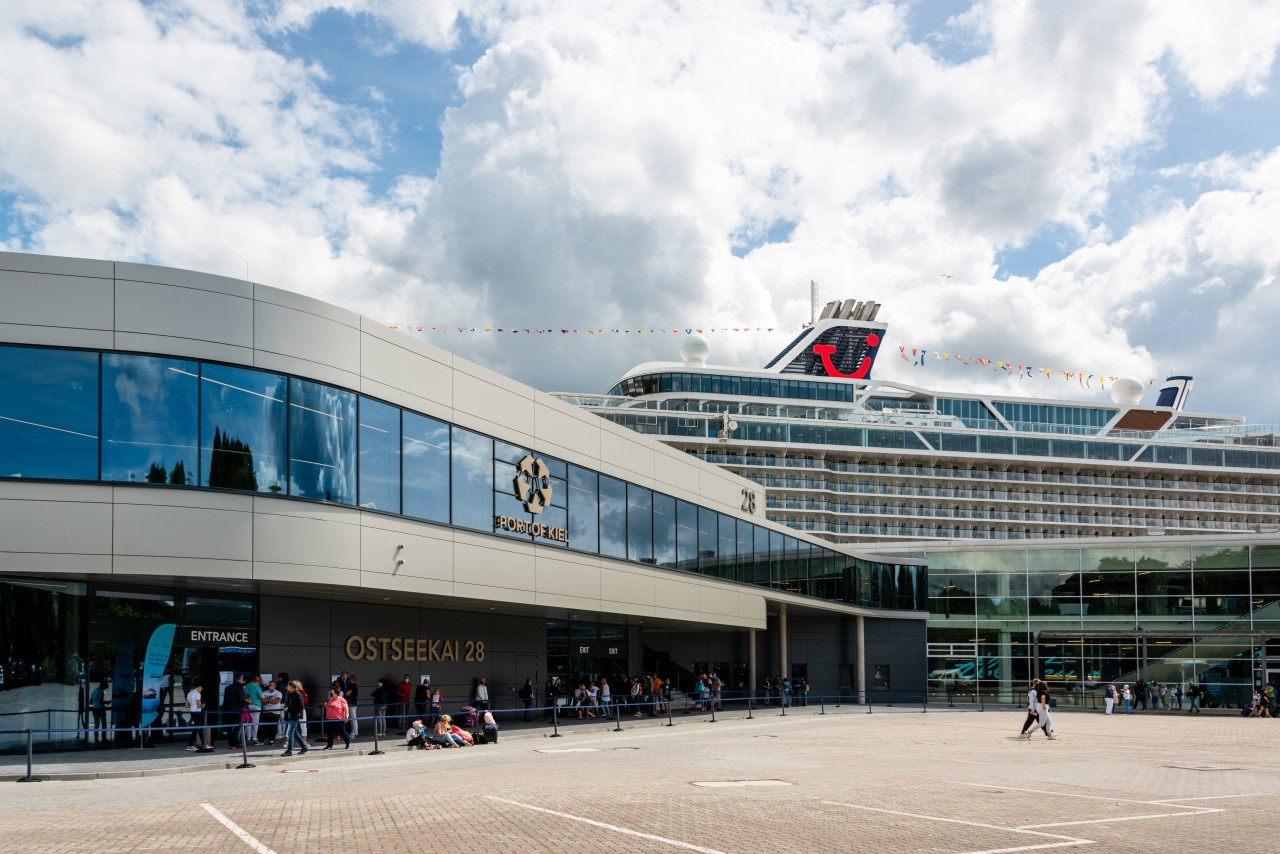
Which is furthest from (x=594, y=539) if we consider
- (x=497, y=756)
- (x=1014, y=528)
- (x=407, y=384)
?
(x=1014, y=528)

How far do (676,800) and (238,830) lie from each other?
5.62m

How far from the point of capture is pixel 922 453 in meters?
108

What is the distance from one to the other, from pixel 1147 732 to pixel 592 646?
56.1 ft

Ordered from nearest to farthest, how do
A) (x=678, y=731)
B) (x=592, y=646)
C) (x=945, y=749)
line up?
(x=945, y=749) < (x=678, y=731) < (x=592, y=646)

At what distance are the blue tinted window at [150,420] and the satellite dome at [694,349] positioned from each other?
83101 mm

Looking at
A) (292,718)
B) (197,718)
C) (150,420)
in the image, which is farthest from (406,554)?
(150,420)

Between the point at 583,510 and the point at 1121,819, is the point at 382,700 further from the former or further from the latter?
the point at 1121,819

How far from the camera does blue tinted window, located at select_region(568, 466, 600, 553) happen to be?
35.0m

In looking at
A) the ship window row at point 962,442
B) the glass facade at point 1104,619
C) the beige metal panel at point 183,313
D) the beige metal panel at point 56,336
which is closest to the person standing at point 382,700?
the beige metal panel at point 183,313

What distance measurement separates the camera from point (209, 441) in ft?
77.6

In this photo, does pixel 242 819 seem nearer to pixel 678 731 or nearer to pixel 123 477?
pixel 123 477

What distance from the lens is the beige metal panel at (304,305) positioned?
24.7 meters

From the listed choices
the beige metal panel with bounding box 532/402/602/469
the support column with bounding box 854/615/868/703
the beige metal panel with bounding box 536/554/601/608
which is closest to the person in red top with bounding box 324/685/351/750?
the beige metal panel with bounding box 536/554/601/608

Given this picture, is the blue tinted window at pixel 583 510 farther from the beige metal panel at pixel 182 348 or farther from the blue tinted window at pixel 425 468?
the beige metal panel at pixel 182 348
